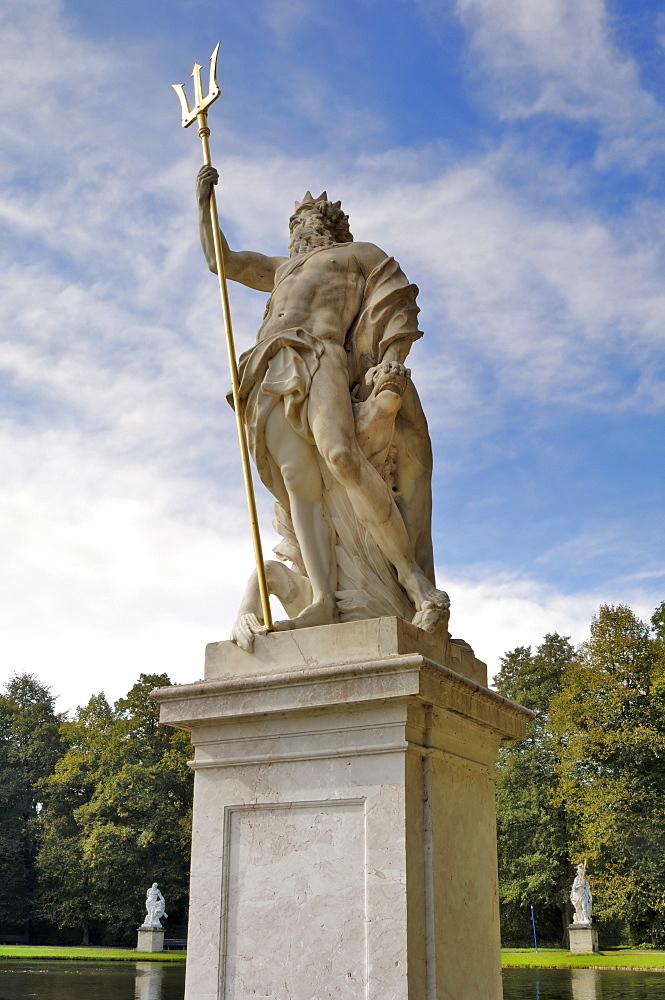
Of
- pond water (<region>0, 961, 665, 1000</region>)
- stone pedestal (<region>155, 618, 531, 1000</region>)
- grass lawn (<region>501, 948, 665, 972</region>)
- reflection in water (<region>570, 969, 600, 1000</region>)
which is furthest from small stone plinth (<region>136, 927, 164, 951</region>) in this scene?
stone pedestal (<region>155, 618, 531, 1000</region>)

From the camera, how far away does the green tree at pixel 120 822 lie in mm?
40906

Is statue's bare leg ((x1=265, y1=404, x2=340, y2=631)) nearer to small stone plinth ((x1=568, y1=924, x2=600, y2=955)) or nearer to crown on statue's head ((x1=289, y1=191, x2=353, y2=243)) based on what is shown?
crown on statue's head ((x1=289, y1=191, x2=353, y2=243))

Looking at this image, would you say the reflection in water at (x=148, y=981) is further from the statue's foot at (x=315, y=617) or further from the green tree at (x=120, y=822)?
the statue's foot at (x=315, y=617)

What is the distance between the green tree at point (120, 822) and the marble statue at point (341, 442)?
3642 cm

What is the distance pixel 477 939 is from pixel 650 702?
3096 cm

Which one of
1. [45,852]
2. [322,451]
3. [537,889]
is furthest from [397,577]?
[45,852]

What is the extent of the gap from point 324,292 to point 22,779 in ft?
156

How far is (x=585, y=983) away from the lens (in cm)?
2073

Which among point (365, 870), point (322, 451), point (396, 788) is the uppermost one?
point (322, 451)

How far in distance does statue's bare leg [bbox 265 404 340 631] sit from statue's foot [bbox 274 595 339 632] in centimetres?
7

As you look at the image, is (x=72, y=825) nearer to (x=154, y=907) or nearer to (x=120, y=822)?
(x=120, y=822)

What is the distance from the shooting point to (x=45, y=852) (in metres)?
44.4

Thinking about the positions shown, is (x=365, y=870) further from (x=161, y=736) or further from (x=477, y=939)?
(x=161, y=736)

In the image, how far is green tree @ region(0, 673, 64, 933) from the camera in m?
46.3
